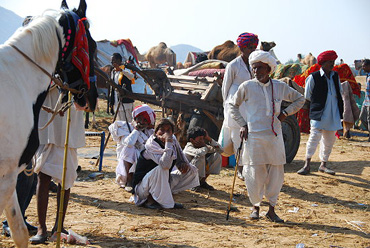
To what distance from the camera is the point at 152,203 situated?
5.92 metres

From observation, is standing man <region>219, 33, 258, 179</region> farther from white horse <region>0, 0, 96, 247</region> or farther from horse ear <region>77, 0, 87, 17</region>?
white horse <region>0, 0, 96, 247</region>

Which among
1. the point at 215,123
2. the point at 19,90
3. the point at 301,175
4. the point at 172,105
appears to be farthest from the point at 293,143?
the point at 19,90

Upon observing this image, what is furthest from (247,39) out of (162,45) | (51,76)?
(162,45)

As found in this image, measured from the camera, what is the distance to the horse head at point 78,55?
11.7ft

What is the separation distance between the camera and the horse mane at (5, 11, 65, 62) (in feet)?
10.9

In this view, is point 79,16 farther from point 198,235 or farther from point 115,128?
point 115,128

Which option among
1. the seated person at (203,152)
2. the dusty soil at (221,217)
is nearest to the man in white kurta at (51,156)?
the dusty soil at (221,217)

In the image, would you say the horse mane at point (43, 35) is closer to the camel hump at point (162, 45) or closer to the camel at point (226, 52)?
the camel at point (226, 52)

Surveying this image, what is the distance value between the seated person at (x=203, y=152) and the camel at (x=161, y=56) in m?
24.7

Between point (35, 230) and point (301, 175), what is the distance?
5.31 m

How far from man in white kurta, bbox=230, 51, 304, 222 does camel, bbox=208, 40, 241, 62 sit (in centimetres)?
690

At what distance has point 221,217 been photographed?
561cm

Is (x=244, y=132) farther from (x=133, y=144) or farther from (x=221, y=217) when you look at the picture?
(x=133, y=144)

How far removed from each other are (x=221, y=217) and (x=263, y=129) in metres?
1.28
